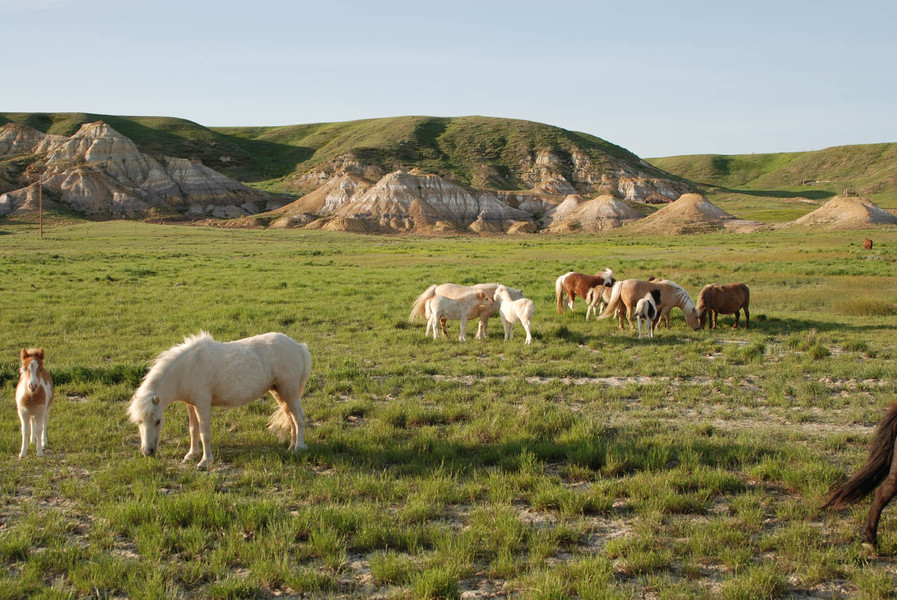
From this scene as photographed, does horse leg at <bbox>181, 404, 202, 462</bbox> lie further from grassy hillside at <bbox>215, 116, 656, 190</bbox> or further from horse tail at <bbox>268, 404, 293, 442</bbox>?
grassy hillside at <bbox>215, 116, 656, 190</bbox>

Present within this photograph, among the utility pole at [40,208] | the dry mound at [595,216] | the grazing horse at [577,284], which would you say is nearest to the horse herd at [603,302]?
the grazing horse at [577,284]

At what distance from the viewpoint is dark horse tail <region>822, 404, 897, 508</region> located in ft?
18.0

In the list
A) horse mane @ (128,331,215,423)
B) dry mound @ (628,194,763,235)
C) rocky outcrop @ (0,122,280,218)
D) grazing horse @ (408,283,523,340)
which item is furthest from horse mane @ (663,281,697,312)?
rocky outcrop @ (0,122,280,218)

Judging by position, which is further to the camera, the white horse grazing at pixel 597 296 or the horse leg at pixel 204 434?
the white horse grazing at pixel 597 296

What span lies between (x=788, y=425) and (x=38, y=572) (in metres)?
9.20

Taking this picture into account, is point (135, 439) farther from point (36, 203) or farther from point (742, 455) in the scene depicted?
point (36, 203)

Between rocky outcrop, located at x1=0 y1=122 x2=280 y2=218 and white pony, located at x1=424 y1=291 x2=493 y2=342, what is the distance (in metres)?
102

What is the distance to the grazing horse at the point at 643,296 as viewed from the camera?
17438mm

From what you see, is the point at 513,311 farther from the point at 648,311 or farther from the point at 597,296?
the point at 597,296

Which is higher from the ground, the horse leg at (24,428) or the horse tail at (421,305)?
the horse tail at (421,305)

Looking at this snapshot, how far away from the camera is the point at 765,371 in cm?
1233

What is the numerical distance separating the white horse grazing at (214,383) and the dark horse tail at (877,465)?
5.95 metres

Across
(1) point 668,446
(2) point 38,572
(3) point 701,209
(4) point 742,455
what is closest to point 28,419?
(2) point 38,572

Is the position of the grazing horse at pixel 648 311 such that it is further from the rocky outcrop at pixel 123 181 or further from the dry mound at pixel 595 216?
the rocky outcrop at pixel 123 181
